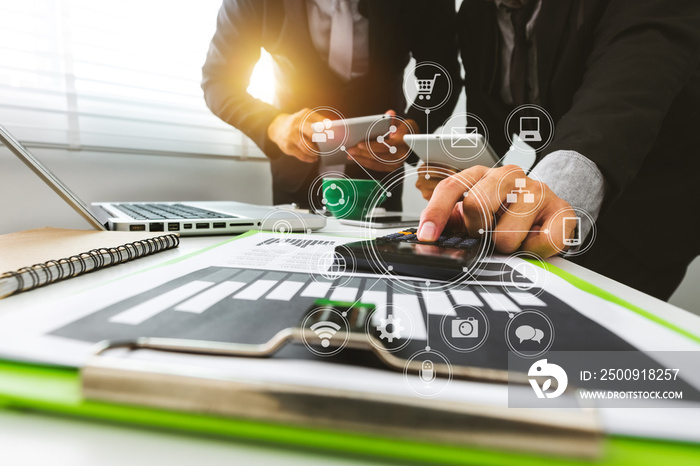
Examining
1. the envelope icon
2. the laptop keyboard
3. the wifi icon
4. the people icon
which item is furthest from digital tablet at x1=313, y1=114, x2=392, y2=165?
the wifi icon

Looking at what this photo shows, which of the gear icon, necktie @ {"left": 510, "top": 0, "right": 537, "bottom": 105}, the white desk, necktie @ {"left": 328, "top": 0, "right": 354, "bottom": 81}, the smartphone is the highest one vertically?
necktie @ {"left": 328, "top": 0, "right": 354, "bottom": 81}

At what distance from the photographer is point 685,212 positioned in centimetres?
66

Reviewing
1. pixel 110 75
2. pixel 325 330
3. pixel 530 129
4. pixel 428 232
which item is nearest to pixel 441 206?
pixel 428 232

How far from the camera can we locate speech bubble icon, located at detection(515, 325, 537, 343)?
16 cm

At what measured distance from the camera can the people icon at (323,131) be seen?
26.7 inches

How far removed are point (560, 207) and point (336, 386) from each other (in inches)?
14.1

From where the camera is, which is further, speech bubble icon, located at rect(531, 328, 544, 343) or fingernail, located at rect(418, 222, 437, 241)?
fingernail, located at rect(418, 222, 437, 241)

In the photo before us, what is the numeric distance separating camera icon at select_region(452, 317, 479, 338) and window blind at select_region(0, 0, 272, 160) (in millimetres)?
910

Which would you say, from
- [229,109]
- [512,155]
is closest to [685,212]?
[512,155]

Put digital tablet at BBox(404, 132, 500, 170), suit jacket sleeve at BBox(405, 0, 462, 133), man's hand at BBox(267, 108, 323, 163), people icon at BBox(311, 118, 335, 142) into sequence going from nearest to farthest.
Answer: digital tablet at BBox(404, 132, 500, 170), people icon at BBox(311, 118, 335, 142), man's hand at BBox(267, 108, 323, 163), suit jacket sleeve at BBox(405, 0, 462, 133)

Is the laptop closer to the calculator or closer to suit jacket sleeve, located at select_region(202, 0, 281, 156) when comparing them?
the calculator

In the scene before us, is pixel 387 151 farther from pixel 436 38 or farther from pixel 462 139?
pixel 436 38

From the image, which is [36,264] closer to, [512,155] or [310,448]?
[310,448]

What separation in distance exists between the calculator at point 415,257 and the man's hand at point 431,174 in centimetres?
24
